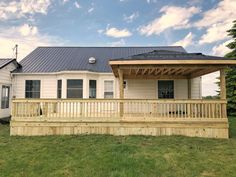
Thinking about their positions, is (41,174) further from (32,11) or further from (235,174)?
(32,11)

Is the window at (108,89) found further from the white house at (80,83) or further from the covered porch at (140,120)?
the covered porch at (140,120)

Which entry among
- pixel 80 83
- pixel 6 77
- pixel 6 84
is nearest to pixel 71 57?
pixel 80 83

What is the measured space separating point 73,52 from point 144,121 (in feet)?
33.2

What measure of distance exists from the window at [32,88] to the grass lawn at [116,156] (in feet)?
19.4

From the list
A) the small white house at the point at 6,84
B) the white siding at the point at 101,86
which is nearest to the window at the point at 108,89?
the white siding at the point at 101,86

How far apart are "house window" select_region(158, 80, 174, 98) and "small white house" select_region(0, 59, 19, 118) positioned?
9.37 m

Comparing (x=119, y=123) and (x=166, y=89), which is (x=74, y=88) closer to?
(x=119, y=123)

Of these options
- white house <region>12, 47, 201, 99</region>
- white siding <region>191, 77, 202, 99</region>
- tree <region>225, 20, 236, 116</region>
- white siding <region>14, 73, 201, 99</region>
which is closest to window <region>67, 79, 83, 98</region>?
white house <region>12, 47, 201, 99</region>

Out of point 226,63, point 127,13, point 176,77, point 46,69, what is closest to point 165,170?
point 226,63

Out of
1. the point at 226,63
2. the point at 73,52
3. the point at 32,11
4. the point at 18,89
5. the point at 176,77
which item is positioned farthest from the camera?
the point at 32,11

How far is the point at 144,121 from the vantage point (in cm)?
841

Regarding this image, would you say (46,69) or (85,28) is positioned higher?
(85,28)

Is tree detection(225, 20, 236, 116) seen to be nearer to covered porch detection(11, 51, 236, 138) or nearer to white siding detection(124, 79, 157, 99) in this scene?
white siding detection(124, 79, 157, 99)

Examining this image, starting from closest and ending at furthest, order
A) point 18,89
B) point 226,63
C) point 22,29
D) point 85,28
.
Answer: point 226,63
point 18,89
point 22,29
point 85,28
